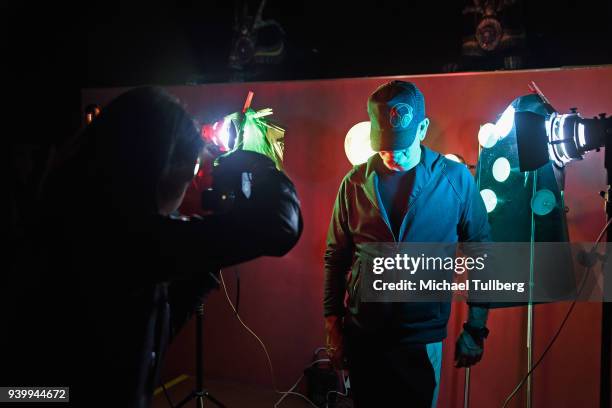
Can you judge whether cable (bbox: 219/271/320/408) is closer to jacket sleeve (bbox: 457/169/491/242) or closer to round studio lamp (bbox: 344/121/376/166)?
round studio lamp (bbox: 344/121/376/166)

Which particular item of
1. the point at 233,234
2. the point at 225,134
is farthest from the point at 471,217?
the point at 225,134

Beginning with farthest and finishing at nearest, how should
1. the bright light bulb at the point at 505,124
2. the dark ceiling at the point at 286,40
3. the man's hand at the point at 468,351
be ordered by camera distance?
the dark ceiling at the point at 286,40 < the bright light bulb at the point at 505,124 < the man's hand at the point at 468,351

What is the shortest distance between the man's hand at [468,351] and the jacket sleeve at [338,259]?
0.53m

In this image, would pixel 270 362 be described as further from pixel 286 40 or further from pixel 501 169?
pixel 286 40

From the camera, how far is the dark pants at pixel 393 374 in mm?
1862

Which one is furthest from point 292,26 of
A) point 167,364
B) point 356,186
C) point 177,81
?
point 167,364

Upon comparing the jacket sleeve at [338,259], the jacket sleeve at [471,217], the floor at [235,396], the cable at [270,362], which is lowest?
the floor at [235,396]

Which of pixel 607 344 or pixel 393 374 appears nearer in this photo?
pixel 607 344

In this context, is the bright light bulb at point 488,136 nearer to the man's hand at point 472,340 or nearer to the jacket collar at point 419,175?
the jacket collar at point 419,175

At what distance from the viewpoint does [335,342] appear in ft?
6.68

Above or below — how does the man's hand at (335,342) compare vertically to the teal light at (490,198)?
below

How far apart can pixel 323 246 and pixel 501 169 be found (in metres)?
1.32

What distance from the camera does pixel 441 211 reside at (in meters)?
1.97

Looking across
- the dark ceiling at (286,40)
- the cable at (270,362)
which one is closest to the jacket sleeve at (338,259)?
the cable at (270,362)
